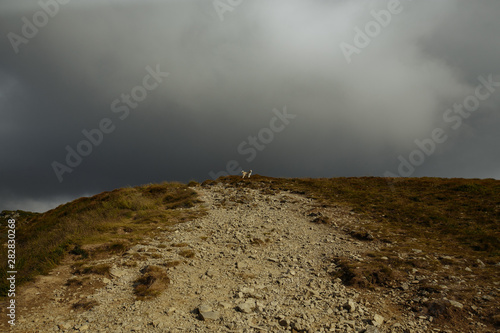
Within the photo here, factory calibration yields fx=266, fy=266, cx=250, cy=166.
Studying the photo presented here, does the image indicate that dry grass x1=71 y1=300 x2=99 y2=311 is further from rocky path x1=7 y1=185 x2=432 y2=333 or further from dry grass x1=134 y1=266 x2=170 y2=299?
dry grass x1=134 y1=266 x2=170 y2=299

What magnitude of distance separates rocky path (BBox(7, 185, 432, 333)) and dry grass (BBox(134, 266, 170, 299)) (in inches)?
9.6

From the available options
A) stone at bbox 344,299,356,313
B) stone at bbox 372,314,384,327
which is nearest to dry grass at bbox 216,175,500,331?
stone at bbox 372,314,384,327

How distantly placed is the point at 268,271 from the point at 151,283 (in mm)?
→ 4401

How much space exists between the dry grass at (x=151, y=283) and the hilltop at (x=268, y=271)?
0.14 feet

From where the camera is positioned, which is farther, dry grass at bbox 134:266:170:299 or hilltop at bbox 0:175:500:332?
dry grass at bbox 134:266:170:299

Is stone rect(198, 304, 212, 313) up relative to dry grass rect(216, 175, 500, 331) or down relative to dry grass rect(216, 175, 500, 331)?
down

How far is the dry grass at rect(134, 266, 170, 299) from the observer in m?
8.55

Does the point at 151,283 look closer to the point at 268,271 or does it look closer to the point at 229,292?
the point at 229,292

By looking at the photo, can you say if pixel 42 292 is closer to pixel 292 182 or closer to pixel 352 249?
pixel 352 249

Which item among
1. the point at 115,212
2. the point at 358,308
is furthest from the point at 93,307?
the point at 115,212

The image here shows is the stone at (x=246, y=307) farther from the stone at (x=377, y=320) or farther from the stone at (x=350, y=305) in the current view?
the stone at (x=377, y=320)

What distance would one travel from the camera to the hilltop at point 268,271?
285 inches

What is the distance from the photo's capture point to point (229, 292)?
8789 mm

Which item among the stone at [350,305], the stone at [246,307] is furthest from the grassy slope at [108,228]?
the stone at [350,305]
